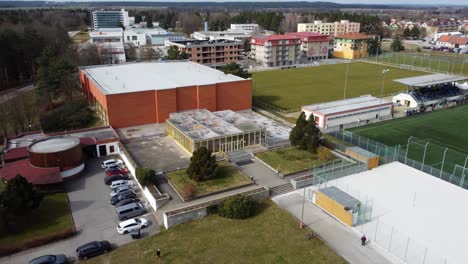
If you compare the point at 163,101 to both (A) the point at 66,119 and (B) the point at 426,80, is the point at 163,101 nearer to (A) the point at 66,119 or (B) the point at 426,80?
(A) the point at 66,119

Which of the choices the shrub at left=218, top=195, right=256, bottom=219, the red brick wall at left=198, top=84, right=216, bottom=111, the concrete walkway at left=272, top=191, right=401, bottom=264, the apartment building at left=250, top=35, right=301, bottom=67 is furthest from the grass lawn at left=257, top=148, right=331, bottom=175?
the apartment building at left=250, top=35, right=301, bottom=67

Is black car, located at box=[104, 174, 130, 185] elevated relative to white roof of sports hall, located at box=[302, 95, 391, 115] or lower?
lower

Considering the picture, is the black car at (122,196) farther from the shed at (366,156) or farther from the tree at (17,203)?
the shed at (366,156)

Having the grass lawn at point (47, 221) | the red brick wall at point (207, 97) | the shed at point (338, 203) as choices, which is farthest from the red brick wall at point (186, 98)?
the shed at point (338, 203)

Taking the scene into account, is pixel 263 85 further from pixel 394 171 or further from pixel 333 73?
pixel 394 171

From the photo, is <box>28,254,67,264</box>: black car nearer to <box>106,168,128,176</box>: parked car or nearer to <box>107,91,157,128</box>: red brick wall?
<box>106,168,128,176</box>: parked car

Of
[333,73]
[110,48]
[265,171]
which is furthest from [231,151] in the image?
[110,48]

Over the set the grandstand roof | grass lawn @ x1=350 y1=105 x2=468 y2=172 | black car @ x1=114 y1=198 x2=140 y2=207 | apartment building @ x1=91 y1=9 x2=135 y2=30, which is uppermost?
apartment building @ x1=91 y1=9 x2=135 y2=30
